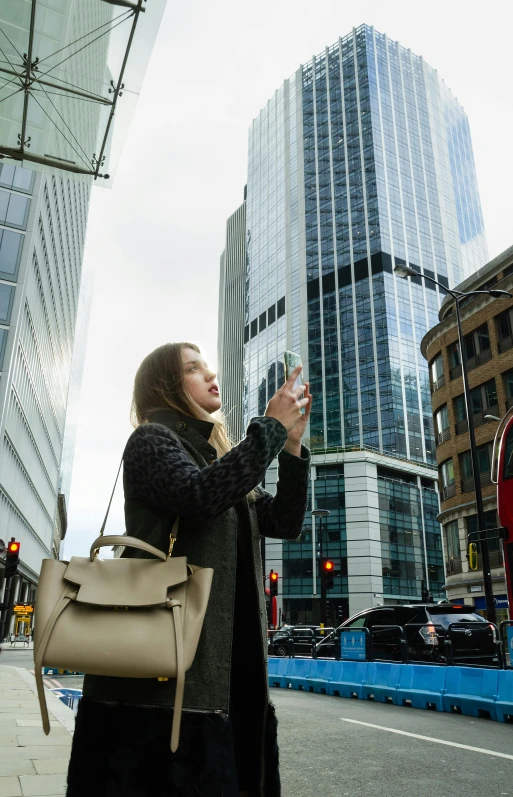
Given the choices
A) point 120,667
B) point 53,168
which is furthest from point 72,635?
point 53,168

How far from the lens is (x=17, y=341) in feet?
121

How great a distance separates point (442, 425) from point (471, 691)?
107 ft

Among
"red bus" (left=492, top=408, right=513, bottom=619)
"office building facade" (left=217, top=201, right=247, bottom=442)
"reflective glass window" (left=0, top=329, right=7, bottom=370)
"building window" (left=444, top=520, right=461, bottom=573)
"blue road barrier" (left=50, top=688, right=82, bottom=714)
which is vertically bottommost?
"blue road barrier" (left=50, top=688, right=82, bottom=714)

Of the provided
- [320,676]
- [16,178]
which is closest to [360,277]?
[16,178]

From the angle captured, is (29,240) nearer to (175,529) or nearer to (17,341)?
(17,341)

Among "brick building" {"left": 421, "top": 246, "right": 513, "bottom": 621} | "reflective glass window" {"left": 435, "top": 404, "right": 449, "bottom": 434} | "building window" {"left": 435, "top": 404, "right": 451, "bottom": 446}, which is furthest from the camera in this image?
"reflective glass window" {"left": 435, "top": 404, "right": 449, "bottom": 434}

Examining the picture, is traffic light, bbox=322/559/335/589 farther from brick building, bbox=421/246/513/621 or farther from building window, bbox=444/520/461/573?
building window, bbox=444/520/461/573

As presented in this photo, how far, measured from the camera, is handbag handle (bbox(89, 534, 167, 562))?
5.32 feet

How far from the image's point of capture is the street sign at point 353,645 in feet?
45.0

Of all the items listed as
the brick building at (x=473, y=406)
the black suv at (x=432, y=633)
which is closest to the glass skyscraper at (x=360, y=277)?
the brick building at (x=473, y=406)

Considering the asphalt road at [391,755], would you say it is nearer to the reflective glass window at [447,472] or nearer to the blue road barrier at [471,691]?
the blue road barrier at [471,691]

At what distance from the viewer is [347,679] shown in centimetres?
1279

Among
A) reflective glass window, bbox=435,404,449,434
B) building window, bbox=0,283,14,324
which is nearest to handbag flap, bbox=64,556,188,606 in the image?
building window, bbox=0,283,14,324

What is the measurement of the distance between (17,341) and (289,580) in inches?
1698
